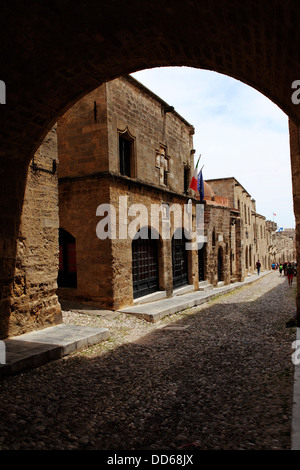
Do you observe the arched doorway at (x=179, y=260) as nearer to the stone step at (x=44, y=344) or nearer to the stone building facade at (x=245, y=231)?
the stone step at (x=44, y=344)

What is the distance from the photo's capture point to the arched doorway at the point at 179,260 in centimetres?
1402

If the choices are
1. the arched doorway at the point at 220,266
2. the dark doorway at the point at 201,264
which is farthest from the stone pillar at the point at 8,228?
the arched doorway at the point at 220,266

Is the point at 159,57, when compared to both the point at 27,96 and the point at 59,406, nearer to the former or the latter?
the point at 27,96

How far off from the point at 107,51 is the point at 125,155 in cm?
608

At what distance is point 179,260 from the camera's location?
14555 mm

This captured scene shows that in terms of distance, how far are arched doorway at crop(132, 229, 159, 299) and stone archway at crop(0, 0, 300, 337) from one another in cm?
543

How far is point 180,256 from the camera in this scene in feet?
48.2

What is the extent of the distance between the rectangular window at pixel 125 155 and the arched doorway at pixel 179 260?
13.4 ft

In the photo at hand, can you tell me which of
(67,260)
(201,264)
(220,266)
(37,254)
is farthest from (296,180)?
(220,266)
